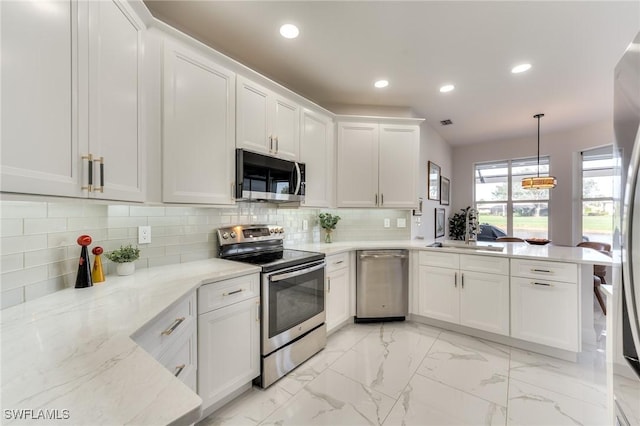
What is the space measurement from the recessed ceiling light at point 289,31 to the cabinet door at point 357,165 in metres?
1.19

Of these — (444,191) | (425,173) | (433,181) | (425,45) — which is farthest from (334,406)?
(444,191)

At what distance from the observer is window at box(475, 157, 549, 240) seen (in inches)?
202

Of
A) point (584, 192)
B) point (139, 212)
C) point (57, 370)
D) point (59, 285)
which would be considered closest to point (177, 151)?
point (139, 212)

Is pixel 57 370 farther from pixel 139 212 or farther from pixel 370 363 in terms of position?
pixel 370 363

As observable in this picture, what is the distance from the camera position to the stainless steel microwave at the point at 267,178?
1962mm

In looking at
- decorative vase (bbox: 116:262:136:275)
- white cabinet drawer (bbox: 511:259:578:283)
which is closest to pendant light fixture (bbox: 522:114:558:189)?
white cabinet drawer (bbox: 511:259:578:283)

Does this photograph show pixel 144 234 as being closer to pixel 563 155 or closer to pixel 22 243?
pixel 22 243

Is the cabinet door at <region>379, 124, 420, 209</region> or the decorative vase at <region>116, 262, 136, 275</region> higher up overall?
the cabinet door at <region>379, 124, 420, 209</region>

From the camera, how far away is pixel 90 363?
0.64 meters

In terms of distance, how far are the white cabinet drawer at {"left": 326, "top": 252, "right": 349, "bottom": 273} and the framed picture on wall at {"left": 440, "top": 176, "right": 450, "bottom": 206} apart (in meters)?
3.06

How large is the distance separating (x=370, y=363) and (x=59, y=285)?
2151 mm

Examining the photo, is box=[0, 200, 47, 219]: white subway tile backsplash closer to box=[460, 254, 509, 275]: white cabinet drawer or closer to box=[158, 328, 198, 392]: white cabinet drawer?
box=[158, 328, 198, 392]: white cabinet drawer

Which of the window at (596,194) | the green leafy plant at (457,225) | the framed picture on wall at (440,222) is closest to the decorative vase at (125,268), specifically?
the framed picture on wall at (440,222)

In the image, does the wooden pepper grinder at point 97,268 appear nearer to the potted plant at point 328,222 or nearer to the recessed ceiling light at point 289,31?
the recessed ceiling light at point 289,31
